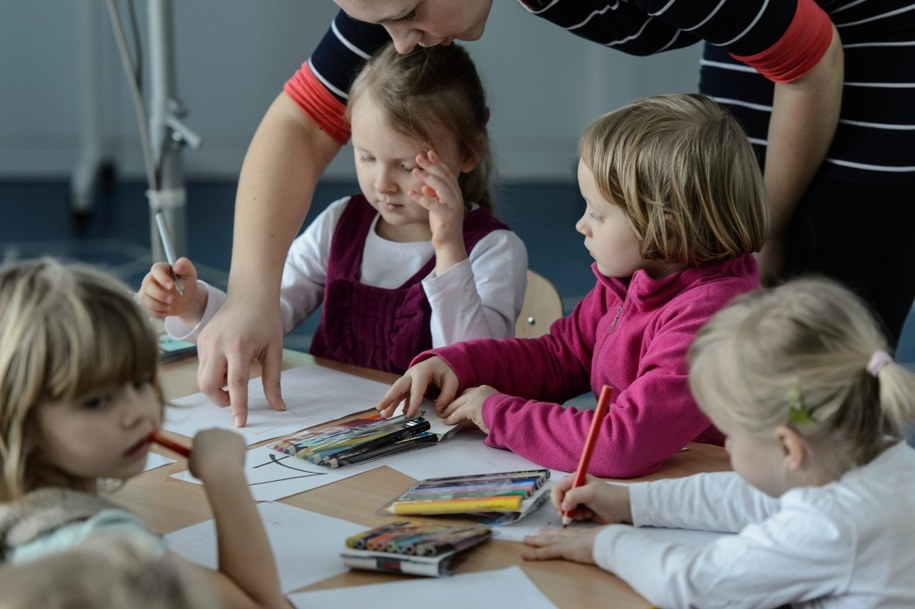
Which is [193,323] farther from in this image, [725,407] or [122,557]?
[122,557]

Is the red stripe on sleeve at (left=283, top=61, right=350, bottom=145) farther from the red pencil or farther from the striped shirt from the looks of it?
the red pencil

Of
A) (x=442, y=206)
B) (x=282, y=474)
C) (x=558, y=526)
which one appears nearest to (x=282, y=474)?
(x=282, y=474)

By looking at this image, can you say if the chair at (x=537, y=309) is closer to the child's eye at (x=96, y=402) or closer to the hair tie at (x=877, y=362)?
the hair tie at (x=877, y=362)

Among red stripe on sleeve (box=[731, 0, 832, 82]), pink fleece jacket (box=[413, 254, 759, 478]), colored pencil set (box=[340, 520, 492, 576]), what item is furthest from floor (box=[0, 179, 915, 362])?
colored pencil set (box=[340, 520, 492, 576])

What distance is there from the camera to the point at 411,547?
3.40 feet

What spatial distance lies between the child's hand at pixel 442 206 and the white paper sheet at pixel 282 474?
1.62 ft

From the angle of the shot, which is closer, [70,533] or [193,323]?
[70,533]

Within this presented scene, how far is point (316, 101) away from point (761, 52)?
2.39ft

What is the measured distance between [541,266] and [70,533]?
142 inches

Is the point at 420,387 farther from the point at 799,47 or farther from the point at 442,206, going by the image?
the point at 799,47

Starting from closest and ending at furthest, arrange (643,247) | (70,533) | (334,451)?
(70,533)
(334,451)
(643,247)

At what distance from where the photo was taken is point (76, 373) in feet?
2.79

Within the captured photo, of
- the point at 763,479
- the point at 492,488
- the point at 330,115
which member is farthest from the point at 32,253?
the point at 763,479

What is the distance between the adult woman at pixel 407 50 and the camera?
4.64ft
